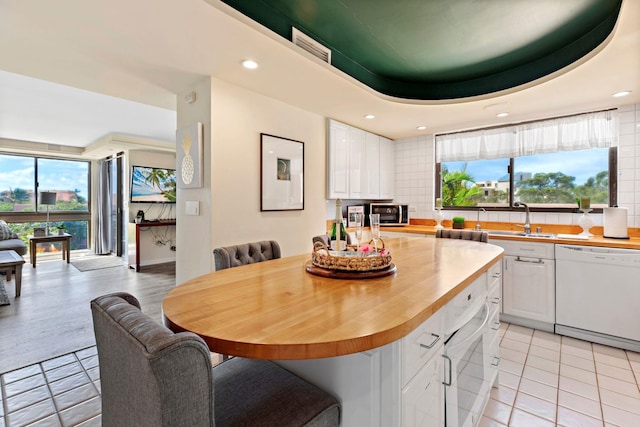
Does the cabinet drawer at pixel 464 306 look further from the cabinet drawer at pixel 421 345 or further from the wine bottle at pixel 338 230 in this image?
the wine bottle at pixel 338 230

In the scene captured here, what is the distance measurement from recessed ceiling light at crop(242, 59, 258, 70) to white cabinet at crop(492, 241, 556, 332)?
284cm

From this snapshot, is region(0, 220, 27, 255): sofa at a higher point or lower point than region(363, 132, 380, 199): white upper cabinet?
lower

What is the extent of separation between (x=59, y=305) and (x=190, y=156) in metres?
2.58

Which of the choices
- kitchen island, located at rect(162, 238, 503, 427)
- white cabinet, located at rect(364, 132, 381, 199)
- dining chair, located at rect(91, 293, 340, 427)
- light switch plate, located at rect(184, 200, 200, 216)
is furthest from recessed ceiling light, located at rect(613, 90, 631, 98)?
light switch plate, located at rect(184, 200, 200, 216)

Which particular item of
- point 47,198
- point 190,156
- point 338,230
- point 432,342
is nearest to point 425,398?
point 432,342

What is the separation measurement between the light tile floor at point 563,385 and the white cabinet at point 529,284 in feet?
0.79

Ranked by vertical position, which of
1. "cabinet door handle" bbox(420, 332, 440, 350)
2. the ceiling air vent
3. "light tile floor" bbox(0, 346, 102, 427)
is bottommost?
"light tile floor" bbox(0, 346, 102, 427)

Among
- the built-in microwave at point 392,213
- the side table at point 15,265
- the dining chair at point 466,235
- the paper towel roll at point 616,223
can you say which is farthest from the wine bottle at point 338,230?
the side table at point 15,265

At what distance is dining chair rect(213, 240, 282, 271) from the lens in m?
1.71

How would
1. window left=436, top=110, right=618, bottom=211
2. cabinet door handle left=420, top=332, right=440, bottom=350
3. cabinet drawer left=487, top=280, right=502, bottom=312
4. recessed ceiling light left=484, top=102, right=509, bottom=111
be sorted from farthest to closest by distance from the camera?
window left=436, top=110, right=618, bottom=211, recessed ceiling light left=484, top=102, right=509, bottom=111, cabinet drawer left=487, top=280, right=502, bottom=312, cabinet door handle left=420, top=332, right=440, bottom=350

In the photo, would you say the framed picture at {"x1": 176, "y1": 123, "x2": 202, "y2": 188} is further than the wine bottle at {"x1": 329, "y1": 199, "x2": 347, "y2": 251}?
Yes

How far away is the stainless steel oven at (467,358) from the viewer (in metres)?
1.19

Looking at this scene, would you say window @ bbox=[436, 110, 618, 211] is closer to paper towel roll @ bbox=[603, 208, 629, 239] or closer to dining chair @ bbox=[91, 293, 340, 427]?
paper towel roll @ bbox=[603, 208, 629, 239]

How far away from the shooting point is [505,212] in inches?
145
